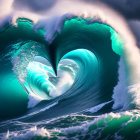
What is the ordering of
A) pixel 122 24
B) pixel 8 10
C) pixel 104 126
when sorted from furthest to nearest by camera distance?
1. pixel 122 24
2. pixel 8 10
3. pixel 104 126

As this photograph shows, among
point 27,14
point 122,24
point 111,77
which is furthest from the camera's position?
point 111,77

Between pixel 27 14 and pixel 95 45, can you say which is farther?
pixel 95 45

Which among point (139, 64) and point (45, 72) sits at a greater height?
point (45, 72)

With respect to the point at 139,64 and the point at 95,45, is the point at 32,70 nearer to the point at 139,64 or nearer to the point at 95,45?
the point at 95,45

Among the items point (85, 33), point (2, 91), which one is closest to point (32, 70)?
point (2, 91)

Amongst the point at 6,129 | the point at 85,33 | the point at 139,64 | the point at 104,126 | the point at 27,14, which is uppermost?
the point at 27,14

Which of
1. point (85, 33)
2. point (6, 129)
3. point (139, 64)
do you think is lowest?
point (6, 129)

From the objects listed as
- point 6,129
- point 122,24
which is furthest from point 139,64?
point 6,129

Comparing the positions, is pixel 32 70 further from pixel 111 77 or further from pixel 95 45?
pixel 111 77

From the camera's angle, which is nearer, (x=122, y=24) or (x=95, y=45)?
(x=122, y=24)
